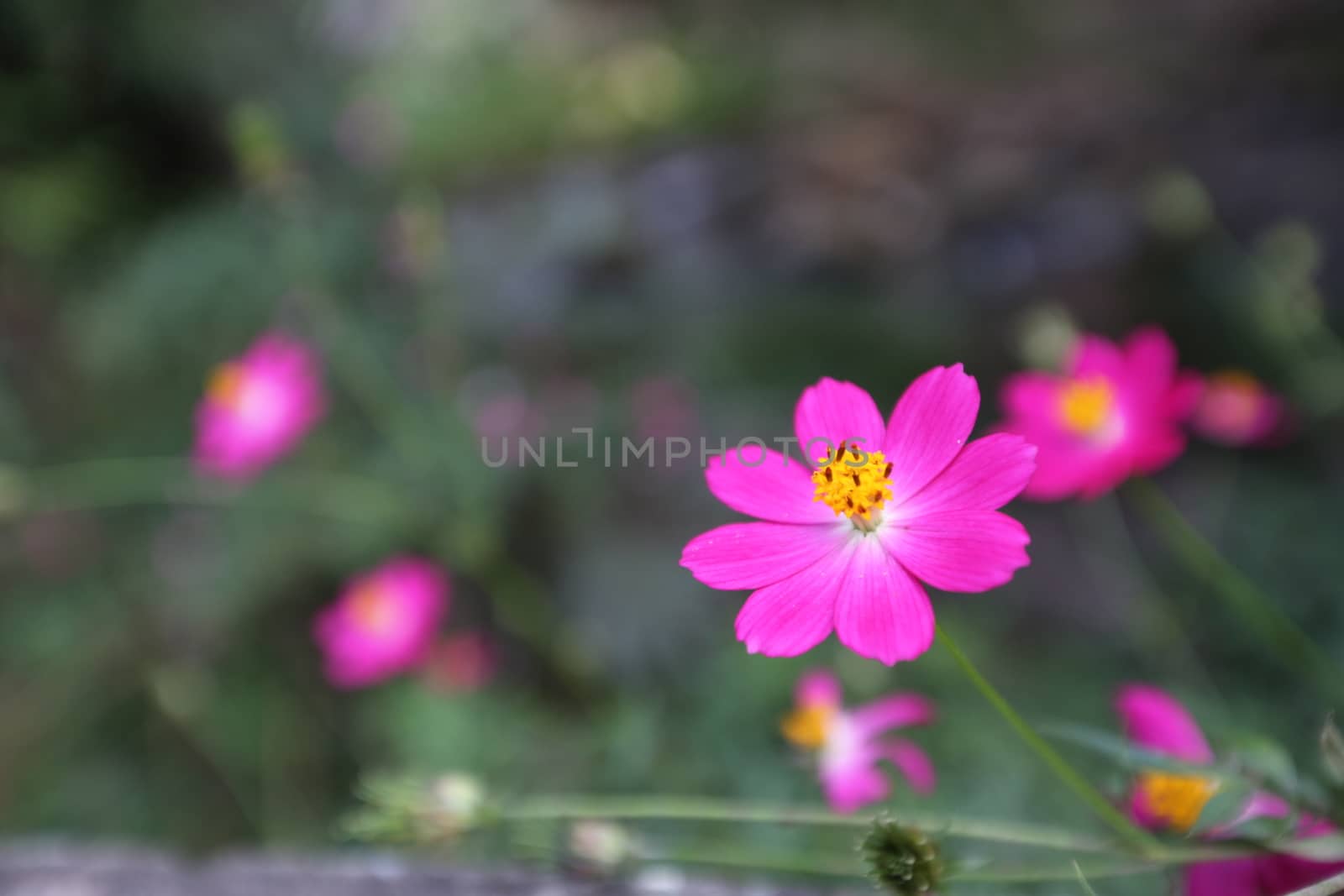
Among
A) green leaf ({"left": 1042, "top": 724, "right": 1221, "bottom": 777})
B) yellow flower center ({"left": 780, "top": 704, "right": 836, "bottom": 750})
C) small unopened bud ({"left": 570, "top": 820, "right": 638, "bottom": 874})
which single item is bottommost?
green leaf ({"left": 1042, "top": 724, "right": 1221, "bottom": 777})

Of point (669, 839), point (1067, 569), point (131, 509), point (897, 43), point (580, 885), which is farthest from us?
point (897, 43)

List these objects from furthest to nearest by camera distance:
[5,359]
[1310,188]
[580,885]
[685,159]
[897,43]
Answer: [897,43], [685,159], [5,359], [1310,188], [580,885]

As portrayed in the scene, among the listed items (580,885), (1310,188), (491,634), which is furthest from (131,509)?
(1310,188)

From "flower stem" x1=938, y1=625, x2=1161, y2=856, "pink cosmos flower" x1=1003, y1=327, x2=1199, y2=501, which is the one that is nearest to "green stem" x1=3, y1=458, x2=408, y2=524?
"pink cosmos flower" x1=1003, y1=327, x2=1199, y2=501

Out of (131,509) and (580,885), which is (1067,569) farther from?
(131,509)

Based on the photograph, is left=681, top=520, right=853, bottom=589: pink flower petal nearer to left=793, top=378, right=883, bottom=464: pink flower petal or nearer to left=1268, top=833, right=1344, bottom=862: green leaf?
left=793, top=378, right=883, bottom=464: pink flower petal

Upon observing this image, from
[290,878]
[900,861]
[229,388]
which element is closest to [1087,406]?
[900,861]

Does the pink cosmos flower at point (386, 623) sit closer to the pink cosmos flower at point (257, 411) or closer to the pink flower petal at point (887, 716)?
the pink cosmos flower at point (257, 411)
